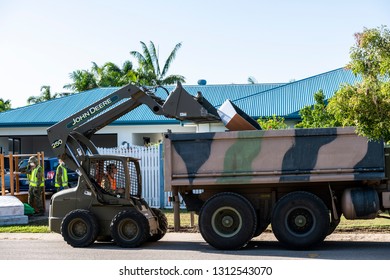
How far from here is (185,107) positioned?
44.3ft

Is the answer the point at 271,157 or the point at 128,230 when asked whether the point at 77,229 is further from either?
the point at 271,157

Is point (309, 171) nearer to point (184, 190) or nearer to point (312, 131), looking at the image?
point (312, 131)

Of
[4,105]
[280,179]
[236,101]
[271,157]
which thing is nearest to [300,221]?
[280,179]

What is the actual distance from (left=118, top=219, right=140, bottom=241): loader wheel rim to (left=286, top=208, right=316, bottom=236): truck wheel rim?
304 centimetres

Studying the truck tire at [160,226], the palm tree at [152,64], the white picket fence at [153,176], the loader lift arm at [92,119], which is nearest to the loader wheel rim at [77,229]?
the loader lift arm at [92,119]

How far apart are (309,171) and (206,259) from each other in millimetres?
2563

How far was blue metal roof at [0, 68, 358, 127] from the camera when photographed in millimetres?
29828

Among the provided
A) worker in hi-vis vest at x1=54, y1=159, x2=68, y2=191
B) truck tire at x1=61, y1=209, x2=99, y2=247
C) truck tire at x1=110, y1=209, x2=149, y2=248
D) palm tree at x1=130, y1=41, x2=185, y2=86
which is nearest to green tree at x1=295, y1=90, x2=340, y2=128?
worker in hi-vis vest at x1=54, y1=159, x2=68, y2=191

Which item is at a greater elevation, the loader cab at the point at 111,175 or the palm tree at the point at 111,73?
the palm tree at the point at 111,73

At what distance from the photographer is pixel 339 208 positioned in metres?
12.8

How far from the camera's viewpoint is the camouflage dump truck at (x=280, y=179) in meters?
12.2

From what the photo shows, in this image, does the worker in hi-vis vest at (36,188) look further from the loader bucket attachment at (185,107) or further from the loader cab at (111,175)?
the loader bucket attachment at (185,107)

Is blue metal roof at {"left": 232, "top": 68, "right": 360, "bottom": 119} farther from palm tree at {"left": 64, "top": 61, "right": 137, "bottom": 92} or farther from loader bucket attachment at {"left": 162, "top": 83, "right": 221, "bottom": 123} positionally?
palm tree at {"left": 64, "top": 61, "right": 137, "bottom": 92}

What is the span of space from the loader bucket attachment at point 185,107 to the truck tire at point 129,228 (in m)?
2.14
